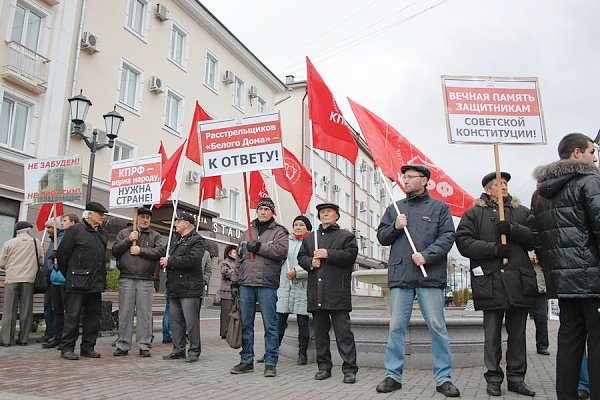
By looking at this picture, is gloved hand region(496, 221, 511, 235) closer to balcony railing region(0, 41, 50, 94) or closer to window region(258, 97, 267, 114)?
balcony railing region(0, 41, 50, 94)

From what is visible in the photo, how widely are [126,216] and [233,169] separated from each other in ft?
Answer: 44.3

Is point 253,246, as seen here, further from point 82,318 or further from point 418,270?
point 82,318

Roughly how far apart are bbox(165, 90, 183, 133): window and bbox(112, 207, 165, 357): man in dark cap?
15787 millimetres

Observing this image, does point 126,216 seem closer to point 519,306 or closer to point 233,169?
point 233,169

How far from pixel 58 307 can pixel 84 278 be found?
1.83m

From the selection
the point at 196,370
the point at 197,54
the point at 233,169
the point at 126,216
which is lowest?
the point at 196,370

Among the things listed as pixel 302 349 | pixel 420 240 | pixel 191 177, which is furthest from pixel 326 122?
pixel 191 177

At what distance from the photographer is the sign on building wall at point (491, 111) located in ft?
19.5

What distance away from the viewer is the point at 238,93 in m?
28.9

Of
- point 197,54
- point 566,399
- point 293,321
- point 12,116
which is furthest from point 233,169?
point 197,54

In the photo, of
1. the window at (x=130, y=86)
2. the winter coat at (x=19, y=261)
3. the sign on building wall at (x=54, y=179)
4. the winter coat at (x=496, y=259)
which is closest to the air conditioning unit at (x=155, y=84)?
the window at (x=130, y=86)

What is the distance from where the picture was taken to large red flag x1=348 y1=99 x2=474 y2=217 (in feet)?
21.7

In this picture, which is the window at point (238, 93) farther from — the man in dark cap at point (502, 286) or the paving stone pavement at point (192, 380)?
the man in dark cap at point (502, 286)

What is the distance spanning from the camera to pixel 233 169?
7.42 m
